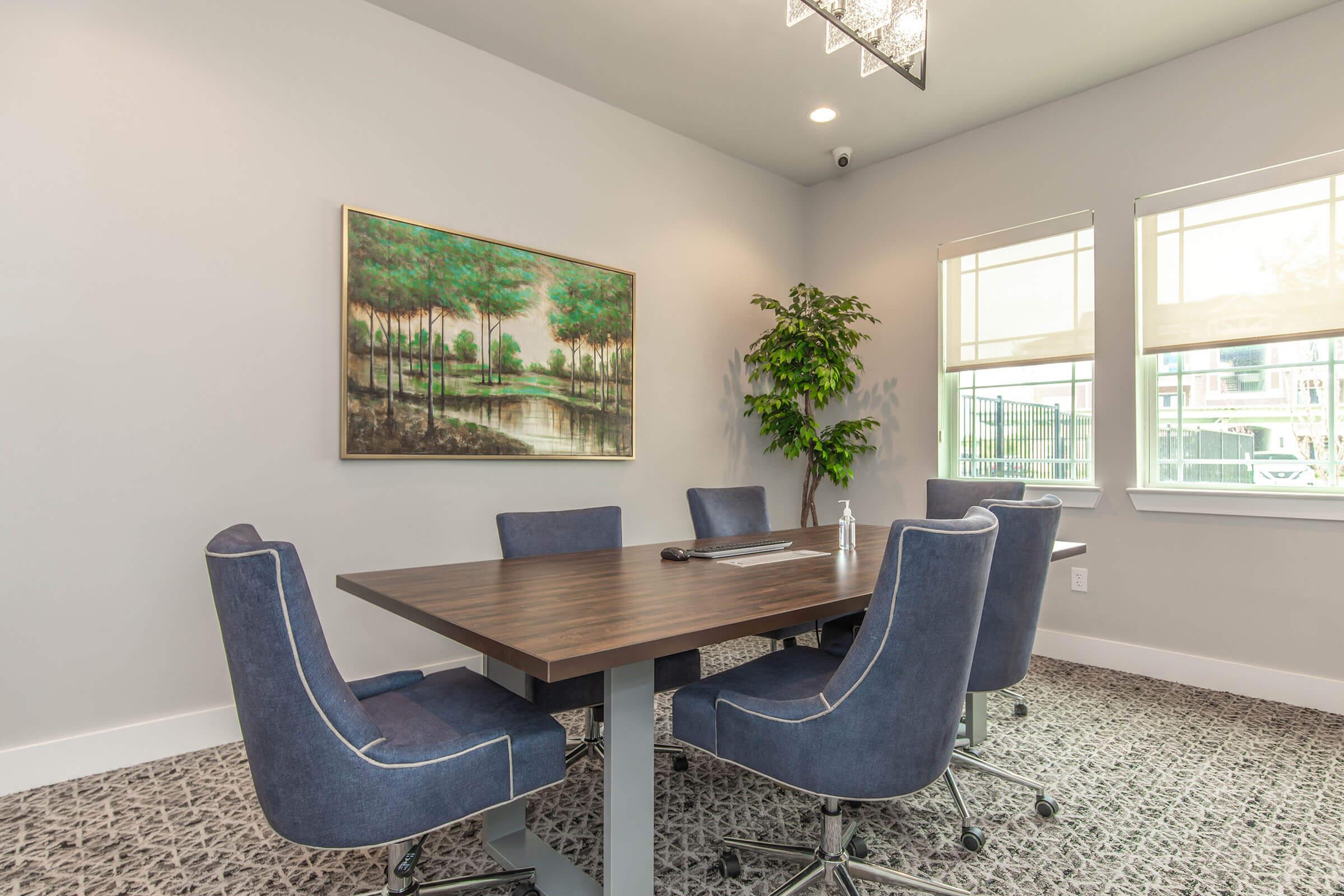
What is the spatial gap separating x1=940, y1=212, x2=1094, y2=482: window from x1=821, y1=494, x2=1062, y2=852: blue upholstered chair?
2121 mm

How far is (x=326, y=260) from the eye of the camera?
2.87 meters

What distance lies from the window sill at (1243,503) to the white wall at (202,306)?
292 centimetres

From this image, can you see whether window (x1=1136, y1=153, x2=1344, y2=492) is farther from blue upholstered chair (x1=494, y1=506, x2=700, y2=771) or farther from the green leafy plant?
blue upholstered chair (x1=494, y1=506, x2=700, y2=771)

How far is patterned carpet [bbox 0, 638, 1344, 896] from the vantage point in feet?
5.70

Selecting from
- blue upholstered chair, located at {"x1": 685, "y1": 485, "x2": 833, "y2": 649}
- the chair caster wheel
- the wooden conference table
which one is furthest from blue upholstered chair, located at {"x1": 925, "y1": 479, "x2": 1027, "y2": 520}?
the chair caster wheel

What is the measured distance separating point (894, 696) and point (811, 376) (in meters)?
3.10

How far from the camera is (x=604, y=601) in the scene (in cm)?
160

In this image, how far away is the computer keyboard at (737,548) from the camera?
2299mm

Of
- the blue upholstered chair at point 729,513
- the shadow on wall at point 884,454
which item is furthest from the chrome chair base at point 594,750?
the shadow on wall at point 884,454

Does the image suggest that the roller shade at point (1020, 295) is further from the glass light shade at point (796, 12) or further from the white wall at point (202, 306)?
the white wall at point (202, 306)

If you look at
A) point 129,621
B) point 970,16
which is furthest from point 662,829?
point 970,16

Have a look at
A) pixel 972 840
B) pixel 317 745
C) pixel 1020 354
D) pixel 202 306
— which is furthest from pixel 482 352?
pixel 1020 354

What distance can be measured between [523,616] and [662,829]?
0.95 m

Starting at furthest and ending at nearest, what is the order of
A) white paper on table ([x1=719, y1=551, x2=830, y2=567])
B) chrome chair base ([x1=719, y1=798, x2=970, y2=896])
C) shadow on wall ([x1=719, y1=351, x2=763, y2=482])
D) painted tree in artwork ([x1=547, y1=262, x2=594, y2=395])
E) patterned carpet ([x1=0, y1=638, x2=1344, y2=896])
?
shadow on wall ([x1=719, y1=351, x2=763, y2=482])
painted tree in artwork ([x1=547, y1=262, x2=594, y2=395])
white paper on table ([x1=719, y1=551, x2=830, y2=567])
patterned carpet ([x1=0, y1=638, x2=1344, y2=896])
chrome chair base ([x1=719, y1=798, x2=970, y2=896])
